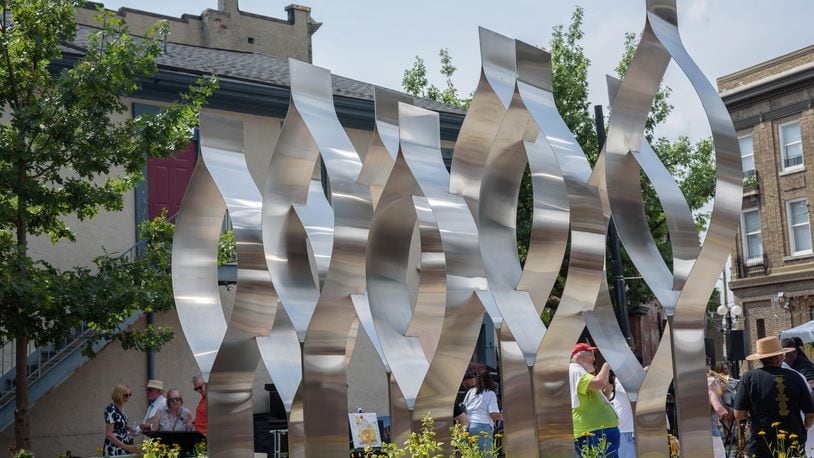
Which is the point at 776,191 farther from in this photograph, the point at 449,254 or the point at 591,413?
the point at 449,254

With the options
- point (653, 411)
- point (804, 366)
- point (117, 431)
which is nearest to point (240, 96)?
point (117, 431)

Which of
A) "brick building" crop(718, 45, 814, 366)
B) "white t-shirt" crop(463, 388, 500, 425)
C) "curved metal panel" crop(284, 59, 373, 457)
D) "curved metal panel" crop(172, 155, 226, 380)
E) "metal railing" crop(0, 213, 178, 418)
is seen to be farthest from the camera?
"brick building" crop(718, 45, 814, 366)

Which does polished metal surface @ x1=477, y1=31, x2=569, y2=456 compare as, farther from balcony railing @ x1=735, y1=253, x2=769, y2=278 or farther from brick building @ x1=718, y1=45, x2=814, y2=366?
balcony railing @ x1=735, y1=253, x2=769, y2=278

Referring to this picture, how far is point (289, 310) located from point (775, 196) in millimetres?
35622

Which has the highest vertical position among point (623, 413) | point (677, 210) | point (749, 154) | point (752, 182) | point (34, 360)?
point (749, 154)

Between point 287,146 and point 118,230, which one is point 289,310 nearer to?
point 287,146

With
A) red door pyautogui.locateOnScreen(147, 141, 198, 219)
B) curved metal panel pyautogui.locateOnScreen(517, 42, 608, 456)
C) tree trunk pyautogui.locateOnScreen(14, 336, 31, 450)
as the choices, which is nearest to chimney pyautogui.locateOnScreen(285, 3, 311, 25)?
red door pyautogui.locateOnScreen(147, 141, 198, 219)

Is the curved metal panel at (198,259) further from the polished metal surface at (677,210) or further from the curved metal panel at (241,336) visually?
the polished metal surface at (677,210)

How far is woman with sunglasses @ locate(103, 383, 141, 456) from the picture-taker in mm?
13648

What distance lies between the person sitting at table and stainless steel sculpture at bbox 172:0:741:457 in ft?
13.5

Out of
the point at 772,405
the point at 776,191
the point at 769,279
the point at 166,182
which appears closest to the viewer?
the point at 772,405

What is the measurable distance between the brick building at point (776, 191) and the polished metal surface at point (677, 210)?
34673mm

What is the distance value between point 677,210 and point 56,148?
8797mm

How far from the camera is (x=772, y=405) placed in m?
9.85
